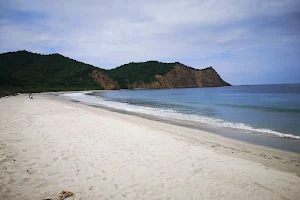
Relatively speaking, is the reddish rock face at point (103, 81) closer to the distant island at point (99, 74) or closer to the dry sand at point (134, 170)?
the distant island at point (99, 74)

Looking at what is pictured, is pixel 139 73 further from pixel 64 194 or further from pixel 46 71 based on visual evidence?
pixel 64 194

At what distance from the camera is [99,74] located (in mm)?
121500

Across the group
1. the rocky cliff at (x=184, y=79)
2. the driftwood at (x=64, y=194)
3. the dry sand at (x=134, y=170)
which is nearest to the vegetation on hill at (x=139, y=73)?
the rocky cliff at (x=184, y=79)

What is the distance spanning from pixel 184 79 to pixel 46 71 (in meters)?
103

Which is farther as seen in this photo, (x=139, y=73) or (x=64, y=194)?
(x=139, y=73)

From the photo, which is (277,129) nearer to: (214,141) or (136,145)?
(214,141)

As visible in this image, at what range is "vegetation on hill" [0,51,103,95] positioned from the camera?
93.4 meters

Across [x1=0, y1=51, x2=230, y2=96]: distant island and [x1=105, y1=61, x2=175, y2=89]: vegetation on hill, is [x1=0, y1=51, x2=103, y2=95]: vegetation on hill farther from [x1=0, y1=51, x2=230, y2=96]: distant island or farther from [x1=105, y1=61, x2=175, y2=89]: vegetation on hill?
[x1=105, y1=61, x2=175, y2=89]: vegetation on hill

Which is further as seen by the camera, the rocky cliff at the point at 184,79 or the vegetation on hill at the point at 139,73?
the rocky cliff at the point at 184,79

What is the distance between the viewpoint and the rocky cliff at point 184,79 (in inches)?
5689

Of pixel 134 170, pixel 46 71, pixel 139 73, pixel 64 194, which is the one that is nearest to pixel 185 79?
pixel 139 73

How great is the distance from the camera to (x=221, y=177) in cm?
496

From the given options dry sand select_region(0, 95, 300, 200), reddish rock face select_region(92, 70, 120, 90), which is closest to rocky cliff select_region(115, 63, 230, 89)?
reddish rock face select_region(92, 70, 120, 90)

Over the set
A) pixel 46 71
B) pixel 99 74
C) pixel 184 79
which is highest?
pixel 46 71
